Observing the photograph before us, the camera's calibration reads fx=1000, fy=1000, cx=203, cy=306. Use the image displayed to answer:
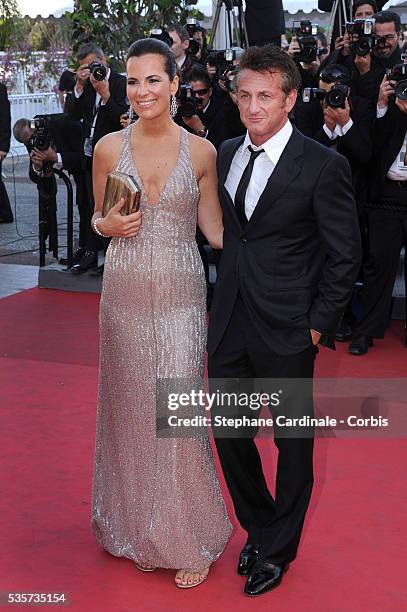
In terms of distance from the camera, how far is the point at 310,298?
3.19m

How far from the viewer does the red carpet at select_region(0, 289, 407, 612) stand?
328 cm

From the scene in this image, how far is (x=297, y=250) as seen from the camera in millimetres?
3160

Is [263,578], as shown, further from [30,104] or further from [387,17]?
[30,104]

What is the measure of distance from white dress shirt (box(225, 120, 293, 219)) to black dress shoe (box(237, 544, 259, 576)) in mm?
1138

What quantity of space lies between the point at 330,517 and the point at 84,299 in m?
3.93

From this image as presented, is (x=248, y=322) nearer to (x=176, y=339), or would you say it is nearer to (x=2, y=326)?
(x=176, y=339)

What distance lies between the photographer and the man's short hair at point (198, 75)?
22.6ft

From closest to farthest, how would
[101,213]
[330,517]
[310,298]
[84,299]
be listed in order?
1. [310,298]
2. [101,213]
3. [330,517]
4. [84,299]

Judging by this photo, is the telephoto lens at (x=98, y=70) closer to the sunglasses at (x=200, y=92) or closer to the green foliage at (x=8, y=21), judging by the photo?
the sunglasses at (x=200, y=92)

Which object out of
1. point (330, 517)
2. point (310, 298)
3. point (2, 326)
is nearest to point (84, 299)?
point (2, 326)

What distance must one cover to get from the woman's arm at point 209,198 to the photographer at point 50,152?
13.7 ft

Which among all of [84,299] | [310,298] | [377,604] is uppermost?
[310,298]

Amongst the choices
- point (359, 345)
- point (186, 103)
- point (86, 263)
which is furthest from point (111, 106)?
point (359, 345)

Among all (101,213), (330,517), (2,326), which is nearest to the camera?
(101,213)
